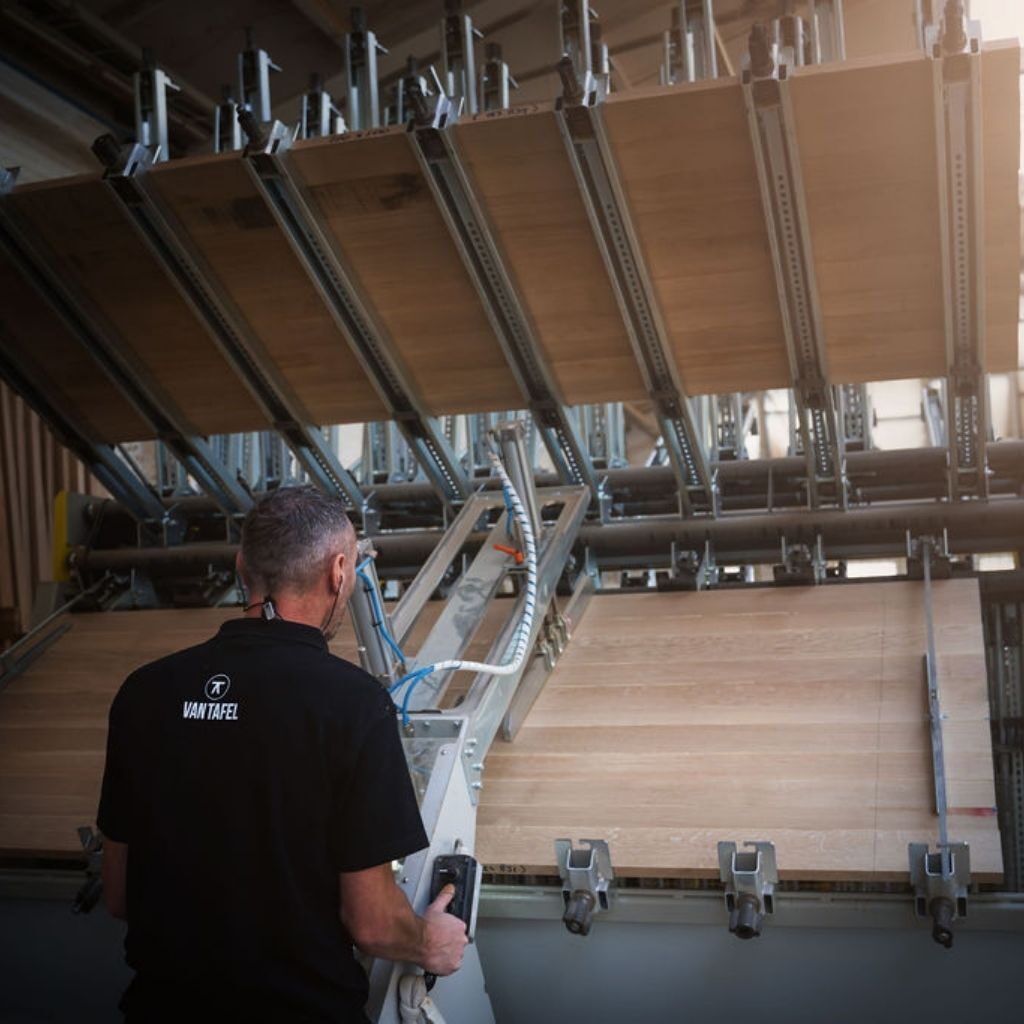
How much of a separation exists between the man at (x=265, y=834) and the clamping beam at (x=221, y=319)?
274 centimetres

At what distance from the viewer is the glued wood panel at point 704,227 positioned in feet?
12.9

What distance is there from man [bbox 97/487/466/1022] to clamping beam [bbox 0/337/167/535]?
11.6 feet

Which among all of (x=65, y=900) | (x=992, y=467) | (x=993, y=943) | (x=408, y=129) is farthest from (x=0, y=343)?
(x=993, y=943)

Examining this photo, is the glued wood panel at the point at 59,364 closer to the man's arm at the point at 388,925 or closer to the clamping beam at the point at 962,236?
the clamping beam at the point at 962,236

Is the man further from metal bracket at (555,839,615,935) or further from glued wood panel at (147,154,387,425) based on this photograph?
glued wood panel at (147,154,387,425)

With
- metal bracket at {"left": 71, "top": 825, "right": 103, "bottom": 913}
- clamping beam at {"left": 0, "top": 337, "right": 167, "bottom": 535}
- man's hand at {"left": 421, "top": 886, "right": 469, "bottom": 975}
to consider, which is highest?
clamping beam at {"left": 0, "top": 337, "right": 167, "bottom": 535}

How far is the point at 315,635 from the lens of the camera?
2.27 meters

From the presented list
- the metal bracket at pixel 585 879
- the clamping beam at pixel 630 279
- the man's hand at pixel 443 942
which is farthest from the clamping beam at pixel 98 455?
the man's hand at pixel 443 942

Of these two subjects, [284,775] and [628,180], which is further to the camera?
[628,180]

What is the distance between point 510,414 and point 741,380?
2.15 metres

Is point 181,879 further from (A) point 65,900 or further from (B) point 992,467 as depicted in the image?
(B) point 992,467

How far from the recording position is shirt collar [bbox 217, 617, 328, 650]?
223cm

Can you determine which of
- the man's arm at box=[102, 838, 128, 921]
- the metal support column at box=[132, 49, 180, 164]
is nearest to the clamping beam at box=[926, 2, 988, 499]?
the metal support column at box=[132, 49, 180, 164]

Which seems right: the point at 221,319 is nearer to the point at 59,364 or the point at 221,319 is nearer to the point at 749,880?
the point at 59,364
